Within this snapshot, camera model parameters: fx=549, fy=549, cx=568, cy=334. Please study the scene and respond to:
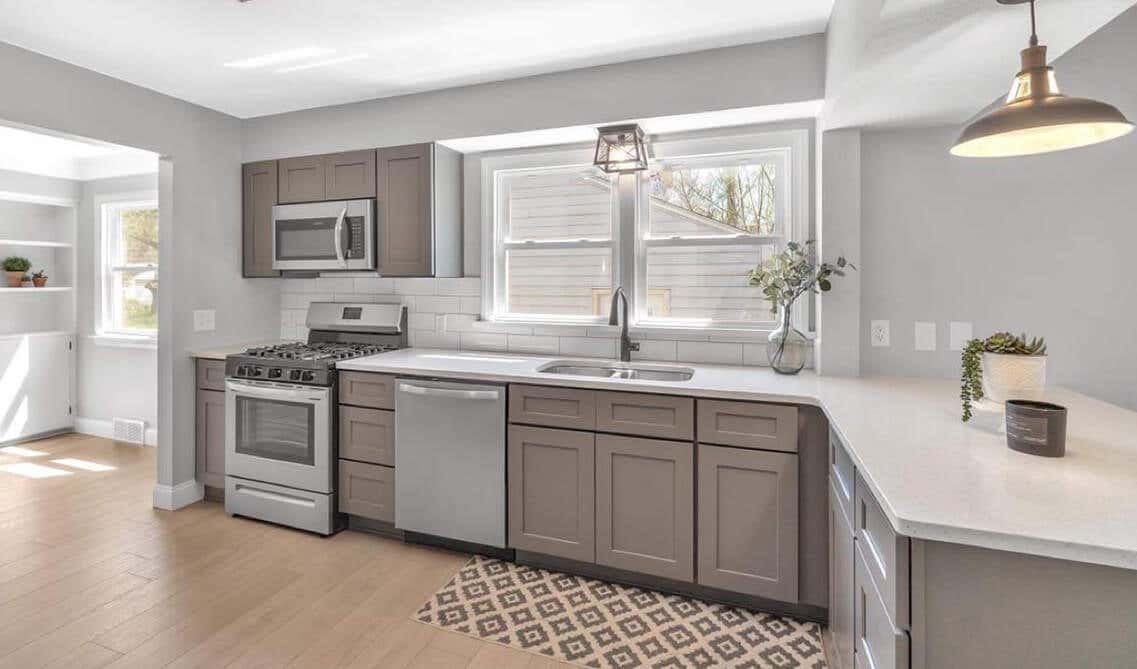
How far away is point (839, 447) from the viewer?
6.06ft

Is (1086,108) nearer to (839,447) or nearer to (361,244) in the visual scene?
(839,447)

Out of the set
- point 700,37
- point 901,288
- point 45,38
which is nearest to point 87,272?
point 45,38

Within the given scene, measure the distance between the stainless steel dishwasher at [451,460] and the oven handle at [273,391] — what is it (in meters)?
0.51

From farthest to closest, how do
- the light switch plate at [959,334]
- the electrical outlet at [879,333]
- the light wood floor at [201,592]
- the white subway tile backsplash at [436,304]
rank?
the white subway tile backsplash at [436,304] → the electrical outlet at [879,333] → the light switch plate at [959,334] → the light wood floor at [201,592]

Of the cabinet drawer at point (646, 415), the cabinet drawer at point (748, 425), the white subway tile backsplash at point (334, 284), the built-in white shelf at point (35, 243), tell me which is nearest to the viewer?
the cabinet drawer at point (748, 425)

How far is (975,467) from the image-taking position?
1.29 metres

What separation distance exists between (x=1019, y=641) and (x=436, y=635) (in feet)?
6.15

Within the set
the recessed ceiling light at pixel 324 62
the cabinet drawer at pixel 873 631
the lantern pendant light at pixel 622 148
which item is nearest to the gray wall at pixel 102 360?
the recessed ceiling light at pixel 324 62

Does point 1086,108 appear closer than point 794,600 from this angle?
Yes

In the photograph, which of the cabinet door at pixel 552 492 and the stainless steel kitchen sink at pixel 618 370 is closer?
the cabinet door at pixel 552 492

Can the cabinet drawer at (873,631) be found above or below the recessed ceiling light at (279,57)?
below

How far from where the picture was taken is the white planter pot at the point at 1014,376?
1533 mm

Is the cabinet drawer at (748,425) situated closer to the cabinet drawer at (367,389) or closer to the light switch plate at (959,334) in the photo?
the light switch plate at (959,334)

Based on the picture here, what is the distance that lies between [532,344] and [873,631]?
2356 mm
